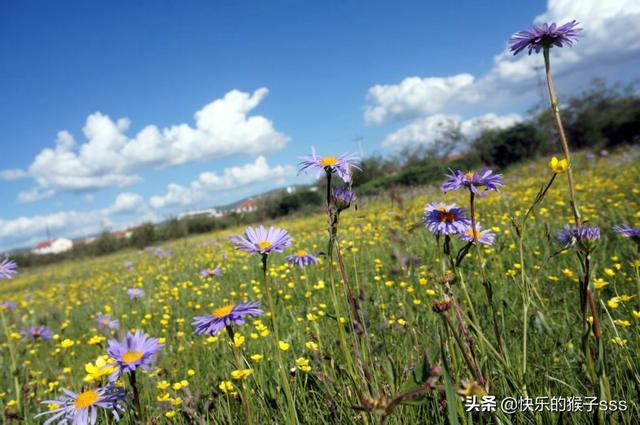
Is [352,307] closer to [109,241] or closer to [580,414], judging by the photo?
[580,414]

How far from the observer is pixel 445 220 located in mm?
1437

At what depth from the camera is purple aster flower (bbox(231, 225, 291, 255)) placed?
4.19ft

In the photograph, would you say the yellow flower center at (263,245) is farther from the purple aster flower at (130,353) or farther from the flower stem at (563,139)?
the flower stem at (563,139)

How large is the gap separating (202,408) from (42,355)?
10.1ft

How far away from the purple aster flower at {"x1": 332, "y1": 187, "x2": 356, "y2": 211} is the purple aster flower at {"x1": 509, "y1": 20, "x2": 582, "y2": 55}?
68cm

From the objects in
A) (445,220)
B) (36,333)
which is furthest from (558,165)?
(36,333)

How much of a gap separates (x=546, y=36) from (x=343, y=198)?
747mm

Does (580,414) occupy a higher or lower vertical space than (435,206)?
lower

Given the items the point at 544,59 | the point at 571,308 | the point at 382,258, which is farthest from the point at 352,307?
the point at 382,258

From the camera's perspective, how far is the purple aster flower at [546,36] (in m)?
1.11

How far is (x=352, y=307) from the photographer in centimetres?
117

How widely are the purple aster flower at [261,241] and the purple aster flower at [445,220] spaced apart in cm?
52

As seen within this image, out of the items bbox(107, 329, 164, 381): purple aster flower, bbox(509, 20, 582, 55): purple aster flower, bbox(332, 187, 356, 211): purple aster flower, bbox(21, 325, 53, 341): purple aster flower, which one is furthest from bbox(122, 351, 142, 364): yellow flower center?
bbox(21, 325, 53, 341): purple aster flower

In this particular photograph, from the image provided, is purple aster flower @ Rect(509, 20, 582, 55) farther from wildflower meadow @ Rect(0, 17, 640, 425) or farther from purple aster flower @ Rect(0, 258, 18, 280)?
purple aster flower @ Rect(0, 258, 18, 280)
